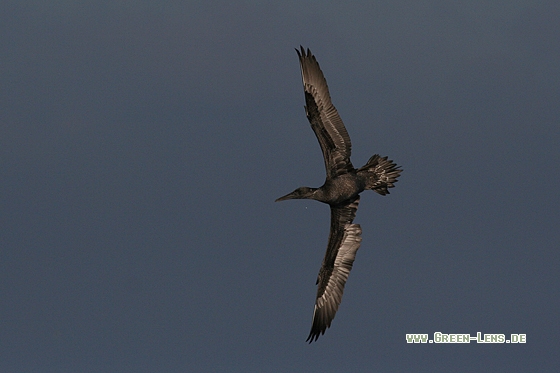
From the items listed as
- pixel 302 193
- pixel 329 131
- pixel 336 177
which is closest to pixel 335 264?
pixel 302 193

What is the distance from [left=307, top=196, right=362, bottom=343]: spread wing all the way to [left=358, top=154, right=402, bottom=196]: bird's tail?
0.80m

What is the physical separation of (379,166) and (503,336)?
8.97 metres

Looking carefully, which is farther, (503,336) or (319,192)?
(503,336)

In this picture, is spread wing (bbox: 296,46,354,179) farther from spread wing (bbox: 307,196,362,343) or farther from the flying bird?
spread wing (bbox: 307,196,362,343)

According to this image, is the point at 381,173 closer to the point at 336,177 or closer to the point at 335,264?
the point at 336,177

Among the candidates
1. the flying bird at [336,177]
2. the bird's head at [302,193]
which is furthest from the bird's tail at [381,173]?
the bird's head at [302,193]

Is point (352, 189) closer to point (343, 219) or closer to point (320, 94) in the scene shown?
point (343, 219)

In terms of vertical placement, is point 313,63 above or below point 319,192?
above

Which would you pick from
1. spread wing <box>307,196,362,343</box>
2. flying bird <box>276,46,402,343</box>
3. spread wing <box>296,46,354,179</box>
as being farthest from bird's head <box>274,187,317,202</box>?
spread wing <box>307,196,362,343</box>

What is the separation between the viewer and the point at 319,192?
18250 mm

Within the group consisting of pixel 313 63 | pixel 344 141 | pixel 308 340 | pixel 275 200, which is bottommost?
pixel 308 340

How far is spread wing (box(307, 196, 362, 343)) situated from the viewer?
18.8 meters

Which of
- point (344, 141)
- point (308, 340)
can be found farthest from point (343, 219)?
point (308, 340)

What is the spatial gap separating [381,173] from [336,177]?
1.22 meters
